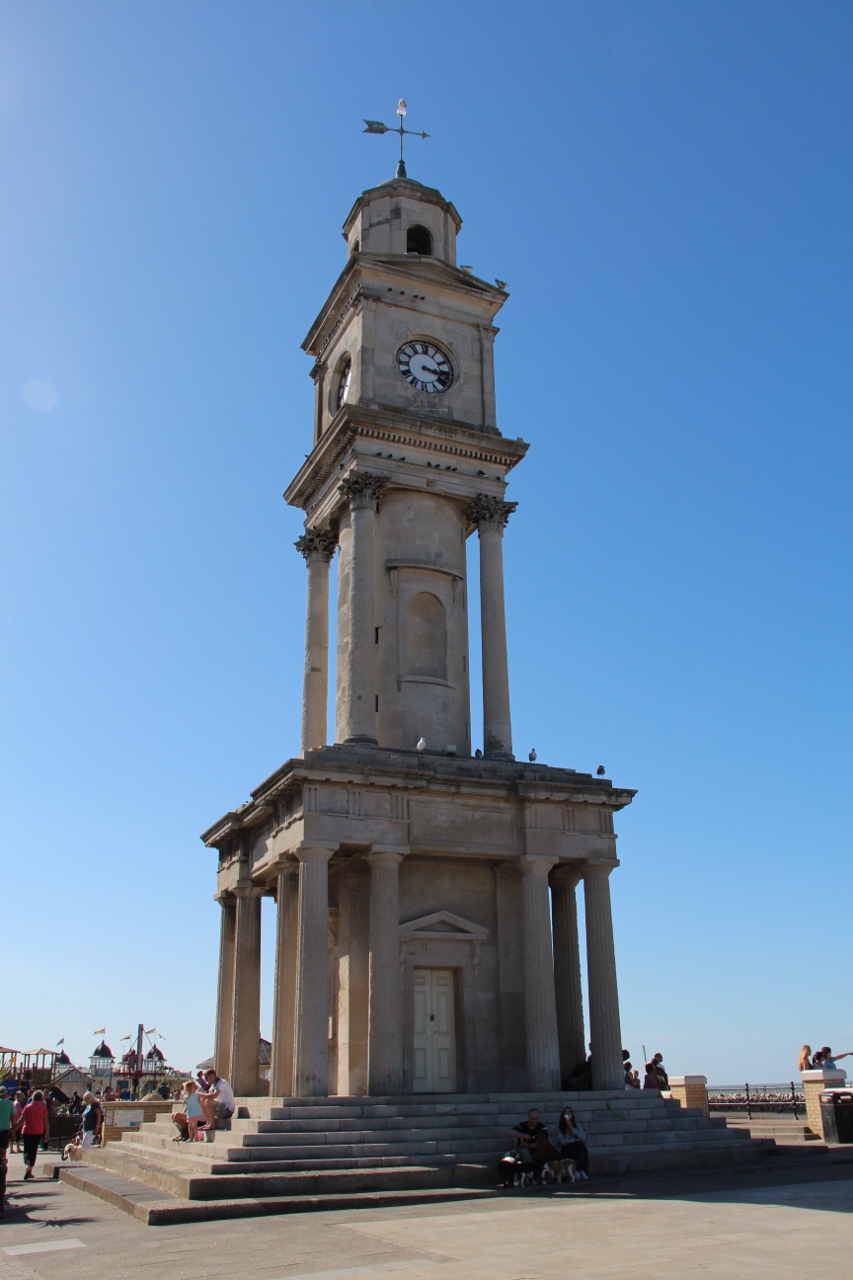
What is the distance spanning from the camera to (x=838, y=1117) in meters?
25.7

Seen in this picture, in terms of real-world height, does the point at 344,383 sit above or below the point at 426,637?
above

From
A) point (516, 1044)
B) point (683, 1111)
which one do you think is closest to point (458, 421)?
point (516, 1044)

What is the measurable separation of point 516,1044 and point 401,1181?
27.6 ft

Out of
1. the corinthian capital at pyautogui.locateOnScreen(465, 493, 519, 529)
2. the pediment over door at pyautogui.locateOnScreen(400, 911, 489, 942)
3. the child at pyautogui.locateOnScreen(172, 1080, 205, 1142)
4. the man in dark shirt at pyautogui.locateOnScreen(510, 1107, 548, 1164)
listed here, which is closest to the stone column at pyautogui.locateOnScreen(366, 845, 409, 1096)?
the pediment over door at pyautogui.locateOnScreen(400, 911, 489, 942)

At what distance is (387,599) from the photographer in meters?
30.6

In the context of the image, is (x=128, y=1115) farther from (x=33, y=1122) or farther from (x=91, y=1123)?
(x=33, y=1122)

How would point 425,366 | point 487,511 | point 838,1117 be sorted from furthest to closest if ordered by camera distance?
point 425,366 < point 487,511 < point 838,1117

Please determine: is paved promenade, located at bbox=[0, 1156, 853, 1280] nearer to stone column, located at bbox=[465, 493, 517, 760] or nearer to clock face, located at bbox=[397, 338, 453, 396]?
stone column, located at bbox=[465, 493, 517, 760]

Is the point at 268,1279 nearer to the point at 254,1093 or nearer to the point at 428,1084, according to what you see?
the point at 428,1084

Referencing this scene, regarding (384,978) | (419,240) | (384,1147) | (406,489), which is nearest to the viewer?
(384,1147)

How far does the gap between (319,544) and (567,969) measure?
14143 millimetres

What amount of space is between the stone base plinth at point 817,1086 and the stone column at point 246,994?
14.2 m

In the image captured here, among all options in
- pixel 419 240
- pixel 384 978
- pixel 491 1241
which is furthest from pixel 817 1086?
pixel 419 240

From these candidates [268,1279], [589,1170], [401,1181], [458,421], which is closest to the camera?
[268,1279]
